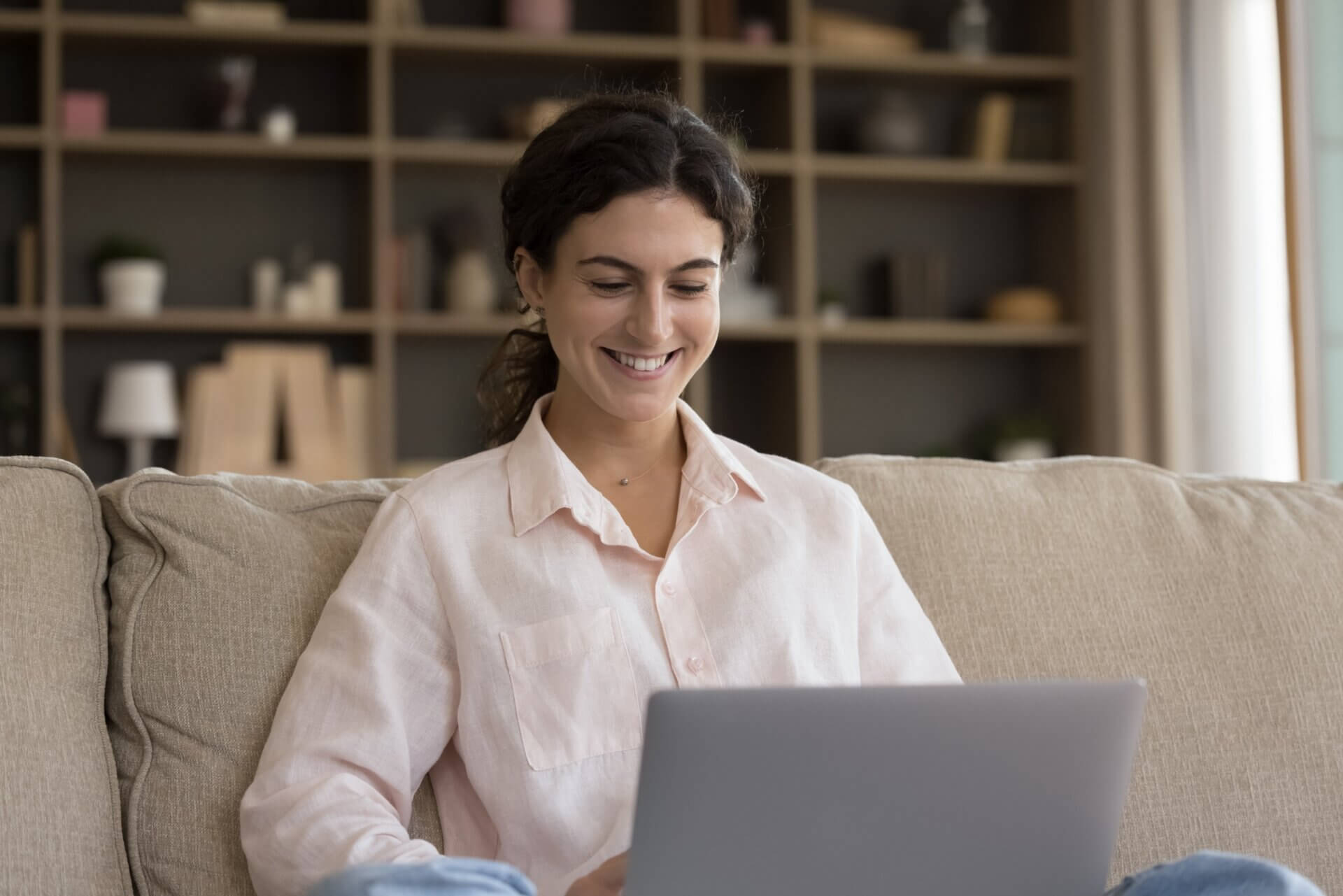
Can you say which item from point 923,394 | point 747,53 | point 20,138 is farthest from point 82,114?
point 923,394

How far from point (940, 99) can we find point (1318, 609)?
11.0 ft

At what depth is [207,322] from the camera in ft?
13.4

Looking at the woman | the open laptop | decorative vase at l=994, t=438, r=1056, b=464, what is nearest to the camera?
the open laptop

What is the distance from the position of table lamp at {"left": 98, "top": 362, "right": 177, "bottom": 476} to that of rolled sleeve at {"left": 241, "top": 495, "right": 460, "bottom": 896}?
2.81 meters

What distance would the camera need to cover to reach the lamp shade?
404 centimetres

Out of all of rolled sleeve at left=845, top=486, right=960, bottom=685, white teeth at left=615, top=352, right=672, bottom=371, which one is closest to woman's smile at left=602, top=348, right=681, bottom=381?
white teeth at left=615, top=352, right=672, bottom=371

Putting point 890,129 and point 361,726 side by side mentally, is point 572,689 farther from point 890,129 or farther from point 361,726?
point 890,129

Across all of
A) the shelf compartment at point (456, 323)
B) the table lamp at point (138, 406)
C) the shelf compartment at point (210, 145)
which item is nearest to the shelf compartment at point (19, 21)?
the shelf compartment at point (210, 145)

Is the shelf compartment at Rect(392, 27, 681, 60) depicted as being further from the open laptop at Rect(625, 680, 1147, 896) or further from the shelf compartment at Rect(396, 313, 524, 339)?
the open laptop at Rect(625, 680, 1147, 896)

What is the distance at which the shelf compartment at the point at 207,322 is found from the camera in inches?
158

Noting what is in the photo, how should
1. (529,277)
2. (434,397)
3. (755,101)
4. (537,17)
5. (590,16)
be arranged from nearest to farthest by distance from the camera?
(529,277)
(537,17)
(434,397)
(590,16)
(755,101)

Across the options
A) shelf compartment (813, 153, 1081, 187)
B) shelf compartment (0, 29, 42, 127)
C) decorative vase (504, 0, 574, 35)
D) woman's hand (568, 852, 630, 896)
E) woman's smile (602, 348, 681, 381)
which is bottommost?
woman's hand (568, 852, 630, 896)

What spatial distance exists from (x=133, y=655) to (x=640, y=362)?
0.55 meters

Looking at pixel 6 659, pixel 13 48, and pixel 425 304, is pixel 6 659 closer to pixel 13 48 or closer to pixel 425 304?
pixel 425 304
